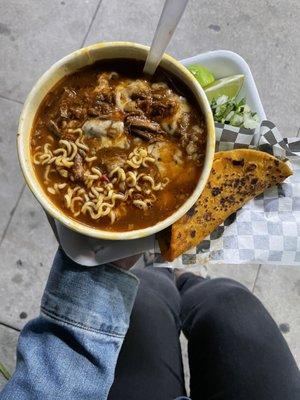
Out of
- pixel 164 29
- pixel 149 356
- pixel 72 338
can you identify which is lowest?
pixel 149 356

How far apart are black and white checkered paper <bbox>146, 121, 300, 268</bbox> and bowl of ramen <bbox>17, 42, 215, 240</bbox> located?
252 millimetres

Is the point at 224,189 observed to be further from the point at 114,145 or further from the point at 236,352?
the point at 236,352

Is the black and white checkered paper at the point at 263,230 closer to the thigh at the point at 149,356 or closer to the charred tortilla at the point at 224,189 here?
the charred tortilla at the point at 224,189

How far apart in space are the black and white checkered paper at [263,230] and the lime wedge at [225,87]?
117 mm

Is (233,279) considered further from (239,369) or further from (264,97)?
(264,97)

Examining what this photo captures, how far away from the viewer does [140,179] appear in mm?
985

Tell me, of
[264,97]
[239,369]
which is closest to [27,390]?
[239,369]

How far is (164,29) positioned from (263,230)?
593mm

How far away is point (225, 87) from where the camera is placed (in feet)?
4.04

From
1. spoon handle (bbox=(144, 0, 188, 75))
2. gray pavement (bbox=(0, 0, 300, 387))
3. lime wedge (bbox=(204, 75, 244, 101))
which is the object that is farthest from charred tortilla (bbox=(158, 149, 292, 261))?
gray pavement (bbox=(0, 0, 300, 387))

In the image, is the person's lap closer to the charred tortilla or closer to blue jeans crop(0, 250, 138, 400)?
blue jeans crop(0, 250, 138, 400)

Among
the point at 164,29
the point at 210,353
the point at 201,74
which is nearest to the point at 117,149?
the point at 164,29

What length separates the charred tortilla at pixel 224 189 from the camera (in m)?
1.16

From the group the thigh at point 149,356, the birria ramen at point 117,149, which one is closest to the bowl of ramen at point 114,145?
the birria ramen at point 117,149
